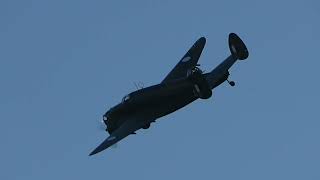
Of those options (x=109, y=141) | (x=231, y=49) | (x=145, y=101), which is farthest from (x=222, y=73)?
(x=109, y=141)

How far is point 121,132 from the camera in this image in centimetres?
5812

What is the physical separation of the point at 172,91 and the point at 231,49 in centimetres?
610

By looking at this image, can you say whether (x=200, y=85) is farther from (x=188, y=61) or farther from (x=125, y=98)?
(x=188, y=61)

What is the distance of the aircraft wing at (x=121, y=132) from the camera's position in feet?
185

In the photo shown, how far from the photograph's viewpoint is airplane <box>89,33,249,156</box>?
55781 millimetres

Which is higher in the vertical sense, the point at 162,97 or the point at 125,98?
the point at 125,98

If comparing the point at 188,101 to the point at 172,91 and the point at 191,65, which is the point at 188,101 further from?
the point at 191,65

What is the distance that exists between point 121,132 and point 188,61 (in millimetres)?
9837

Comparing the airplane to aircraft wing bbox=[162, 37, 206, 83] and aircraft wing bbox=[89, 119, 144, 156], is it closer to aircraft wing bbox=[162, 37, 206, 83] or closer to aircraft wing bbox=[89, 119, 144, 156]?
aircraft wing bbox=[89, 119, 144, 156]

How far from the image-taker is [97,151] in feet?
183

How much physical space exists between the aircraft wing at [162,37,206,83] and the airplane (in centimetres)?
426

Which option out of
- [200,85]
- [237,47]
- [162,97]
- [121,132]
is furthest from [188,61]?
[121,132]

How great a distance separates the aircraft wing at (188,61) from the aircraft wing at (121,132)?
5992 mm

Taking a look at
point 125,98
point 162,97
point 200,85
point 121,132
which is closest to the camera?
point 200,85
